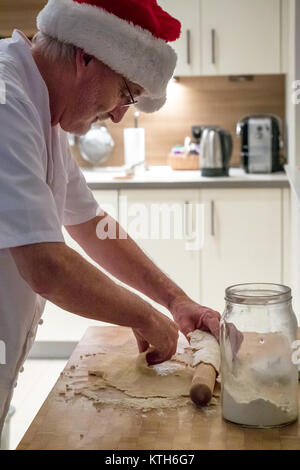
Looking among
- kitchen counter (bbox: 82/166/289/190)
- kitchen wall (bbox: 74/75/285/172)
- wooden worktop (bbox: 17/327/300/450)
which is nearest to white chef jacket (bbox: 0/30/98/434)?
wooden worktop (bbox: 17/327/300/450)

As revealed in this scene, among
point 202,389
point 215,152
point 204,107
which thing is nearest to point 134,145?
point 204,107

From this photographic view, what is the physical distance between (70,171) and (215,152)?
6.83ft

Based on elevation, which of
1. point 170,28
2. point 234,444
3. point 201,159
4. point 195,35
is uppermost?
point 195,35

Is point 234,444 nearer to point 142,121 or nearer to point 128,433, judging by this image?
point 128,433

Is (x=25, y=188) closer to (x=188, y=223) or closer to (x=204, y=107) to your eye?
(x=188, y=223)

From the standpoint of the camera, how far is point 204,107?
13.3 ft

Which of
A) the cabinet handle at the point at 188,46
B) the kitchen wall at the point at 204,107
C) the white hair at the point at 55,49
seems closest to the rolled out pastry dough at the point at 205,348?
the white hair at the point at 55,49

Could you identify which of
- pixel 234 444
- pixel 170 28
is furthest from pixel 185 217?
pixel 234 444

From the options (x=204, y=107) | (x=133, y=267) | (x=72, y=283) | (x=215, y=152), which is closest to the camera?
(x=72, y=283)

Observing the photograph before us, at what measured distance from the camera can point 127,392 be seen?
111 centimetres

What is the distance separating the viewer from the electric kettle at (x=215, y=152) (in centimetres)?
354

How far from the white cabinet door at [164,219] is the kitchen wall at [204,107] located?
0.71 metres

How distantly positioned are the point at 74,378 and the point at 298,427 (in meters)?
0.37

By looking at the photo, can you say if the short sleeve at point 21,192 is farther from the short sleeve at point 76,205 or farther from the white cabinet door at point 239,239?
the white cabinet door at point 239,239
